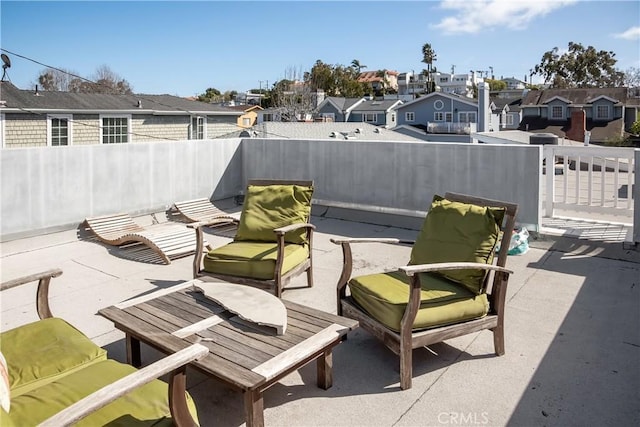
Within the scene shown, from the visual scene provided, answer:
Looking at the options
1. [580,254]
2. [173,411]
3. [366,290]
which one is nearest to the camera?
[173,411]

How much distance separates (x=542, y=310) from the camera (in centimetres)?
422

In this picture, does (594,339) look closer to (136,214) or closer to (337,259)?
(337,259)

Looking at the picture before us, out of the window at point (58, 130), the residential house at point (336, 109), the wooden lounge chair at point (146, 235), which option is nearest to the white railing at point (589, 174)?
the wooden lounge chair at point (146, 235)

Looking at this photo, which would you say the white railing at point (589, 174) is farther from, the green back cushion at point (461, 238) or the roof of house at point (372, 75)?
the roof of house at point (372, 75)

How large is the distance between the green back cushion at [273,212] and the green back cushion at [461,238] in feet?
4.72

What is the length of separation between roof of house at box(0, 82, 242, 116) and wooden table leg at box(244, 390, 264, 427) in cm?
1659

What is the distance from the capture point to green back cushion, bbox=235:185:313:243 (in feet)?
15.9

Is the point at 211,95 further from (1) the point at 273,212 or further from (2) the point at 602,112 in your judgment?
(1) the point at 273,212

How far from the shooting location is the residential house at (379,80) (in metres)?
73.7

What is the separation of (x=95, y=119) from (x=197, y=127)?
4667mm

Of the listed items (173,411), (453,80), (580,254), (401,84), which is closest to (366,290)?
(173,411)

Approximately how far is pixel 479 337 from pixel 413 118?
36591mm

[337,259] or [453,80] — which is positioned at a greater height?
[453,80]

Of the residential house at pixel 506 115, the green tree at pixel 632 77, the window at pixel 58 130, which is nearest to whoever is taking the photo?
the window at pixel 58 130
